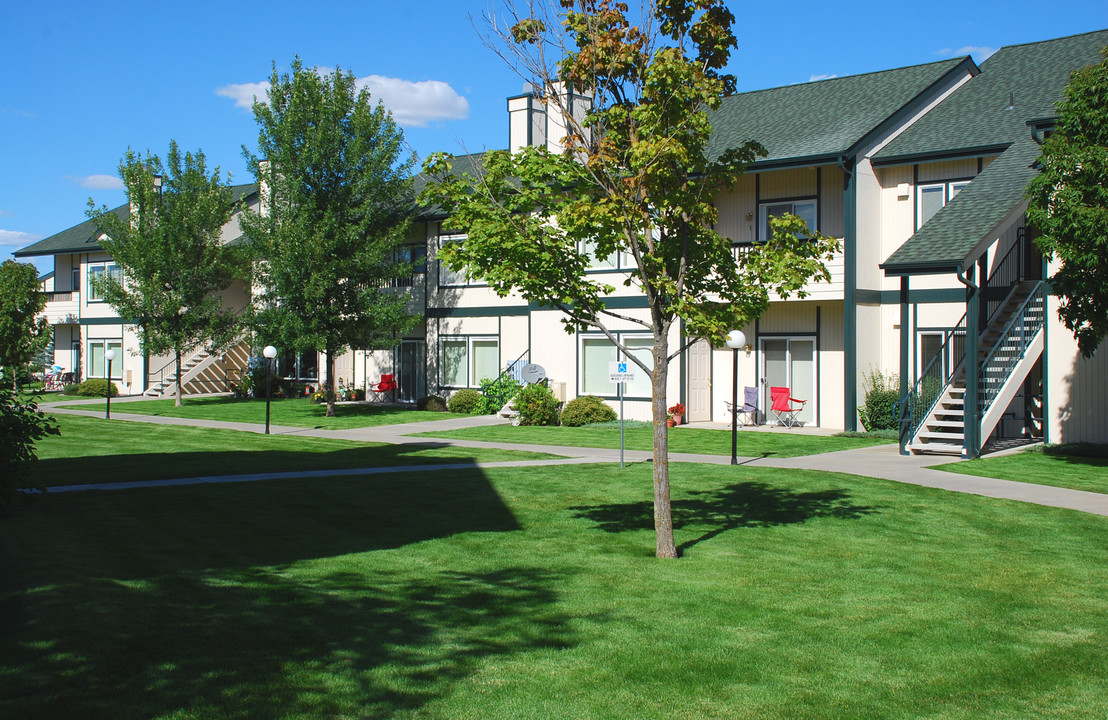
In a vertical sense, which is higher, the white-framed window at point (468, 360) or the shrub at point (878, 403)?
the white-framed window at point (468, 360)

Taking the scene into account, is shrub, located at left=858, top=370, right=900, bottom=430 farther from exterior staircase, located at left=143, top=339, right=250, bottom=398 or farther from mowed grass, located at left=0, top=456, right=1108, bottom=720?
exterior staircase, located at left=143, top=339, right=250, bottom=398

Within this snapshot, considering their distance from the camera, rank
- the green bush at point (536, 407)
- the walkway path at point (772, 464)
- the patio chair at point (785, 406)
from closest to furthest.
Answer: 1. the walkway path at point (772, 464)
2. the patio chair at point (785, 406)
3. the green bush at point (536, 407)

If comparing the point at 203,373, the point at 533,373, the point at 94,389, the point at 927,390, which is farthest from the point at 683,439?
the point at 94,389

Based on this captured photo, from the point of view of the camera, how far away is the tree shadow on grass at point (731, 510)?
11.5 m

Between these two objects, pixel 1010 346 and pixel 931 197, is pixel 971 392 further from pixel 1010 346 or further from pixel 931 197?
pixel 931 197

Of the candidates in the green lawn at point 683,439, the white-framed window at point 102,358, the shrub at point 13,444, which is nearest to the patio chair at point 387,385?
the green lawn at point 683,439

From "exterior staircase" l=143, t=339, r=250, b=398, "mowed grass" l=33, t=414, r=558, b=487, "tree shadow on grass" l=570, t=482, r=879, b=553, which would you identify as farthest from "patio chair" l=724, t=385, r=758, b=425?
"exterior staircase" l=143, t=339, r=250, b=398

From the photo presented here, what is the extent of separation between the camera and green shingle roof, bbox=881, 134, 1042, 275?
58.1 ft

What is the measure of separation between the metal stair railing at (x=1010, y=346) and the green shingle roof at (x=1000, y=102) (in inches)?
166

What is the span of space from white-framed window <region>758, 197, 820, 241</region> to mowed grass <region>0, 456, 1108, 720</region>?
1285cm

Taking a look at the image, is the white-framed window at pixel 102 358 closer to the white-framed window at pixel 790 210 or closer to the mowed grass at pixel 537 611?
the white-framed window at pixel 790 210

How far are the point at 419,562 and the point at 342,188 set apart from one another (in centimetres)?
2149

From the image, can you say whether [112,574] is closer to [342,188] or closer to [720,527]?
[720,527]

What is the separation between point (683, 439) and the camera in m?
21.7
